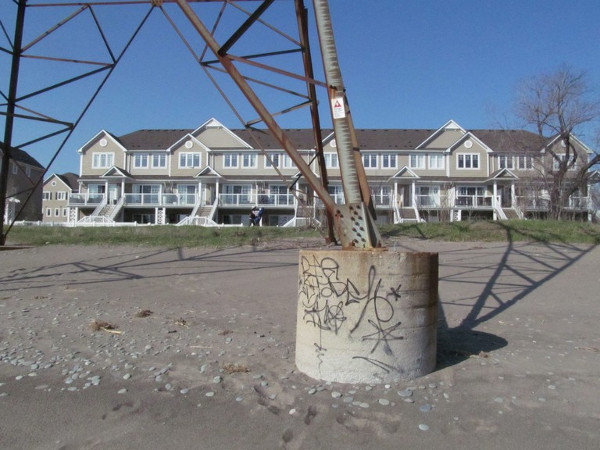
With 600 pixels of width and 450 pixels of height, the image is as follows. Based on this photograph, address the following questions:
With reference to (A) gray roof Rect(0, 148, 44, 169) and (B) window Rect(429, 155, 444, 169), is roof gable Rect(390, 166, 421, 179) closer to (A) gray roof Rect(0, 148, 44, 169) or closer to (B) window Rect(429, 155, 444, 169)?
(B) window Rect(429, 155, 444, 169)

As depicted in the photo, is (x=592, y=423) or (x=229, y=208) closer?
(x=592, y=423)

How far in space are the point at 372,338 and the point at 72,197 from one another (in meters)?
43.5

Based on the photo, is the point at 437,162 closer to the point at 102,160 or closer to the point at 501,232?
the point at 501,232

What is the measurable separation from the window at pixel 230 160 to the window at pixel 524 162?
25.3 meters

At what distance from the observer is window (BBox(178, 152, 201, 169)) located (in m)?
43.9

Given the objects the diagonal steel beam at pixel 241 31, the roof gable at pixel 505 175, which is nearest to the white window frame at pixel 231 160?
the roof gable at pixel 505 175

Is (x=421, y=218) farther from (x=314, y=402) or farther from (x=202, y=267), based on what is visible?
(x=314, y=402)

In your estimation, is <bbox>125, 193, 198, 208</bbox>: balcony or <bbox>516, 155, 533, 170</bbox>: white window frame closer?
<bbox>516, 155, 533, 170</bbox>: white window frame

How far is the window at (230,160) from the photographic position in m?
44.0

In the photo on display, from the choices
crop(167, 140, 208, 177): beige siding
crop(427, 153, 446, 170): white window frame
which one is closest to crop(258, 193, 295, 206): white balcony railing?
crop(167, 140, 208, 177): beige siding

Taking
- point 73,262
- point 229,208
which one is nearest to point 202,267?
point 73,262

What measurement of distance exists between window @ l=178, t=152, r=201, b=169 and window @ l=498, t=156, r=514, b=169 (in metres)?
28.2

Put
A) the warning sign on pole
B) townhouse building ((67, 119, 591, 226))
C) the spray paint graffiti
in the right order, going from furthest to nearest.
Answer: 1. townhouse building ((67, 119, 591, 226))
2. the warning sign on pole
3. the spray paint graffiti

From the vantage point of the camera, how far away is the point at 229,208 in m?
41.8
